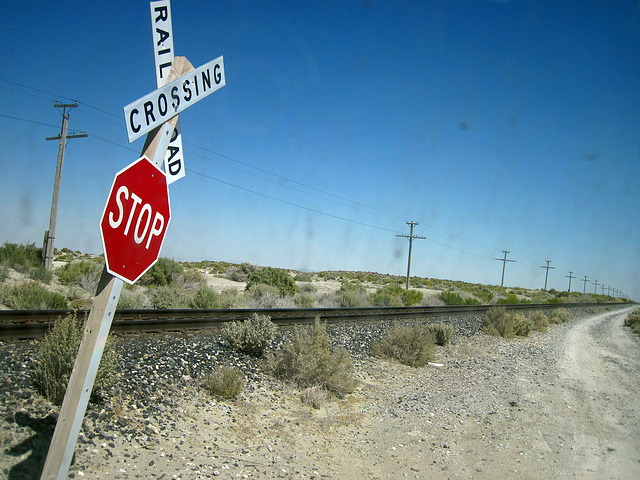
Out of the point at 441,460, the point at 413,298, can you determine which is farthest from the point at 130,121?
the point at 413,298

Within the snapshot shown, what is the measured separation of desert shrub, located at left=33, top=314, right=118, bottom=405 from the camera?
19.9 feet

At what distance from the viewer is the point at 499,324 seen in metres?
21.0

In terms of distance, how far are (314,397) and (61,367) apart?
166 inches

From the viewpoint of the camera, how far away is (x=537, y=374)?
13.0 m

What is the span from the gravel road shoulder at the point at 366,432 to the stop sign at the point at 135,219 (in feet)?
9.21

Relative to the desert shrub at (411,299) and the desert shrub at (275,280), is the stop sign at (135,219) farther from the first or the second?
the desert shrub at (411,299)

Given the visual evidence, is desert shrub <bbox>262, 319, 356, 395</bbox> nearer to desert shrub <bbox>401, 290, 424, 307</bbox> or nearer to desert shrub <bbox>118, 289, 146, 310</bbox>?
desert shrub <bbox>118, 289, 146, 310</bbox>

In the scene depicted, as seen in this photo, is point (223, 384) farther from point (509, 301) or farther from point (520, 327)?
point (509, 301)

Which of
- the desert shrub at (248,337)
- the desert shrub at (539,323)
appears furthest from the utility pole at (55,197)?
the desert shrub at (539,323)

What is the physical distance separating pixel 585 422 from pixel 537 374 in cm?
409

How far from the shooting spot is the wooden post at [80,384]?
9.96 ft

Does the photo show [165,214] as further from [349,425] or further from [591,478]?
[591,478]

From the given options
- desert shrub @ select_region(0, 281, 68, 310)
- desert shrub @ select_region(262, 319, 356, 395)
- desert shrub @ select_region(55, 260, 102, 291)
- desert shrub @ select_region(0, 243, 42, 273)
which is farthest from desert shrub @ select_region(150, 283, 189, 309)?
desert shrub @ select_region(0, 243, 42, 273)

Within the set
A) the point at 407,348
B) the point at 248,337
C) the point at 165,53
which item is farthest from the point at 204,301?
the point at 165,53
